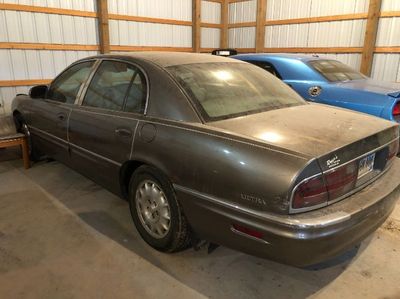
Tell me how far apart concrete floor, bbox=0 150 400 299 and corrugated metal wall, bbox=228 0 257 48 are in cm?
892

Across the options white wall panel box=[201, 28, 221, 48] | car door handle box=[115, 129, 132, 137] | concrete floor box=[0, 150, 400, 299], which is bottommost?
concrete floor box=[0, 150, 400, 299]

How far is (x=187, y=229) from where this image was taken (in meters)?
2.29

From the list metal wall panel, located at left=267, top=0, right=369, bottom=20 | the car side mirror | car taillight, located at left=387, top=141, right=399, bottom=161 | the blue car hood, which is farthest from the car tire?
metal wall panel, located at left=267, top=0, right=369, bottom=20

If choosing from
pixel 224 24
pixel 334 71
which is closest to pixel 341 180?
pixel 334 71

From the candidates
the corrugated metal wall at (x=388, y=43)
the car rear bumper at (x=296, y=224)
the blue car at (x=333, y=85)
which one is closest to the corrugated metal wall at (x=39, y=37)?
the blue car at (x=333, y=85)

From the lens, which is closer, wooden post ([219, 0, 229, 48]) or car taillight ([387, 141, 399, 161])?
car taillight ([387, 141, 399, 161])

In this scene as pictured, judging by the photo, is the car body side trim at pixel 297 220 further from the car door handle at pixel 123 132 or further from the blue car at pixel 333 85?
the blue car at pixel 333 85

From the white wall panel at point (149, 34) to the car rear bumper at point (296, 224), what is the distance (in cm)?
746

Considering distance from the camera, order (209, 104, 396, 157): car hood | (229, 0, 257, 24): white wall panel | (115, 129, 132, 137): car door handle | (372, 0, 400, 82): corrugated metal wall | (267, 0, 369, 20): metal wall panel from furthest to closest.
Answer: (229, 0, 257, 24): white wall panel < (267, 0, 369, 20): metal wall panel < (372, 0, 400, 82): corrugated metal wall < (115, 129, 132, 137): car door handle < (209, 104, 396, 157): car hood

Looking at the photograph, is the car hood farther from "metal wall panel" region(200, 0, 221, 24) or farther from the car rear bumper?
"metal wall panel" region(200, 0, 221, 24)

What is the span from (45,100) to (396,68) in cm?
776

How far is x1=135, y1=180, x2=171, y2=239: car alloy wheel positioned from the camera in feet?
7.76

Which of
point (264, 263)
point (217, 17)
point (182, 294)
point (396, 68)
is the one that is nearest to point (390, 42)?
point (396, 68)

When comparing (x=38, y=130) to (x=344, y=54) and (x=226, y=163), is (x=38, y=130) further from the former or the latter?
(x=344, y=54)
